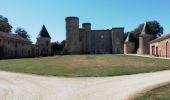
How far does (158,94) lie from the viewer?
36.9 ft

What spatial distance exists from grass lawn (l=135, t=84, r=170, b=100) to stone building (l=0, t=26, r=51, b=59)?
40921 mm

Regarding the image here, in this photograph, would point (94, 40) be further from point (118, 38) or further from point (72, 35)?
point (72, 35)

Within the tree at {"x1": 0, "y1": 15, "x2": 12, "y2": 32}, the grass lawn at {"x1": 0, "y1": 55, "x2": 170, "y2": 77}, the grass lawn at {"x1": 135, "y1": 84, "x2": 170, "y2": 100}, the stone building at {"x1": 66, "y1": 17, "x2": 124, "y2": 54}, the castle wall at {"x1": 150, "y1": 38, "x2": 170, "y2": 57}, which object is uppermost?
the tree at {"x1": 0, "y1": 15, "x2": 12, "y2": 32}

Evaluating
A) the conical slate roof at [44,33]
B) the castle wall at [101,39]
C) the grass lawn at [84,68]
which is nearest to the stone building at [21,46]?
the conical slate roof at [44,33]

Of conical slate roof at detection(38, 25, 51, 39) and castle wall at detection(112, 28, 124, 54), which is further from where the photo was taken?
castle wall at detection(112, 28, 124, 54)

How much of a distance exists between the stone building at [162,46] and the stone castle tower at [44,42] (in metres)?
30.1

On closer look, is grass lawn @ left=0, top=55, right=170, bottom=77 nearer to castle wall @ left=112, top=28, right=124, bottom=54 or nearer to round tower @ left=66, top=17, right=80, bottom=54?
round tower @ left=66, top=17, right=80, bottom=54

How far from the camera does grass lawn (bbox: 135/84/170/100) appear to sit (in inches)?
415

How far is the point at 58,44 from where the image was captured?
80750 mm

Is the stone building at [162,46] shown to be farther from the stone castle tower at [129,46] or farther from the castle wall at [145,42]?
the stone castle tower at [129,46]

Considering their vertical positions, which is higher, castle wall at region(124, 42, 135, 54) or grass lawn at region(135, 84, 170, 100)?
castle wall at region(124, 42, 135, 54)

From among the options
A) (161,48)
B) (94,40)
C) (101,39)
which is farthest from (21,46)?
(161,48)

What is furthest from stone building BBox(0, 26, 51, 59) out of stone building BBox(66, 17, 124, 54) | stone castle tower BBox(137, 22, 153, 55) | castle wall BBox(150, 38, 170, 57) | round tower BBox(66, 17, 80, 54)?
castle wall BBox(150, 38, 170, 57)

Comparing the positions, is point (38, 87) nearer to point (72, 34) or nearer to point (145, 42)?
point (145, 42)
